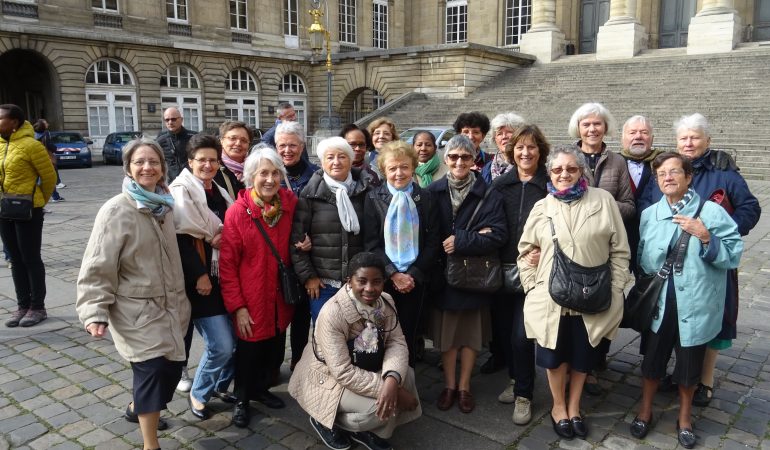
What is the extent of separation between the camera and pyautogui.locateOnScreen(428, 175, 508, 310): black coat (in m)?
3.79

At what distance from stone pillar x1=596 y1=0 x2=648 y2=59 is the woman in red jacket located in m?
26.9

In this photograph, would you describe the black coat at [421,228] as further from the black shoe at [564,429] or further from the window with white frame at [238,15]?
the window with white frame at [238,15]

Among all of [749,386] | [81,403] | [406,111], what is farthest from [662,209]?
[406,111]

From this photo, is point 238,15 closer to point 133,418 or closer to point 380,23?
point 380,23

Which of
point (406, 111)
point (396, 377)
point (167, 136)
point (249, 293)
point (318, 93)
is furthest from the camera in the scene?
point (318, 93)

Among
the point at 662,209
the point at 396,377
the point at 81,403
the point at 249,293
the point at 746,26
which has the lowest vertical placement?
the point at 81,403

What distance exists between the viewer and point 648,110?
20.5m

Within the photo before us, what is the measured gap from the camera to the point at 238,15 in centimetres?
3139

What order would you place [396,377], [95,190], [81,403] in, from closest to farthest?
[396,377] → [81,403] → [95,190]

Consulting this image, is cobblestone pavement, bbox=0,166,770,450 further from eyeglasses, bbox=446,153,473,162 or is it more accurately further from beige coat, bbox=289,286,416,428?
eyeglasses, bbox=446,153,473,162

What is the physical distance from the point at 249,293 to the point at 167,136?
3.66 m

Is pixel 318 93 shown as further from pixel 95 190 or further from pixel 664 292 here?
pixel 664 292

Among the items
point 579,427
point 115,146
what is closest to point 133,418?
point 579,427

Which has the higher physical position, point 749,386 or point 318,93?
point 318,93
